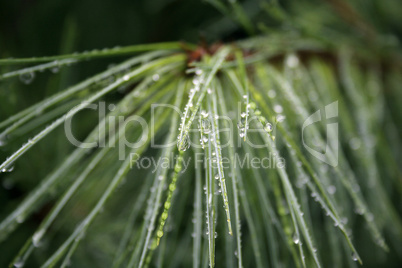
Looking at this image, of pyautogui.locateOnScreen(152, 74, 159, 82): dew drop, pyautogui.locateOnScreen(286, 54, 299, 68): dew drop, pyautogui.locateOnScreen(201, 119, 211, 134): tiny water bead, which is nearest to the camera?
pyautogui.locateOnScreen(201, 119, 211, 134): tiny water bead

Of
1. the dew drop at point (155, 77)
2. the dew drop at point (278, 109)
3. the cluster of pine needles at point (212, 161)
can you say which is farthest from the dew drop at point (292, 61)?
the dew drop at point (155, 77)

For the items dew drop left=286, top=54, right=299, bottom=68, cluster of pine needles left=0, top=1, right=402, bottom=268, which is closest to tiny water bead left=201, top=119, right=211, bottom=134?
cluster of pine needles left=0, top=1, right=402, bottom=268

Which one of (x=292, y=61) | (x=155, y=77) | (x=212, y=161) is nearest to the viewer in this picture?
(x=212, y=161)

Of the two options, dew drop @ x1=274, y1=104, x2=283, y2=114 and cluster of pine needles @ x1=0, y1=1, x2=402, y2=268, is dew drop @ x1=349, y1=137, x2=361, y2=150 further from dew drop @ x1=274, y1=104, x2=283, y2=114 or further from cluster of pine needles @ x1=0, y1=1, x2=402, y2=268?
dew drop @ x1=274, y1=104, x2=283, y2=114

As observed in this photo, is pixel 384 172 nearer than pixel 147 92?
No

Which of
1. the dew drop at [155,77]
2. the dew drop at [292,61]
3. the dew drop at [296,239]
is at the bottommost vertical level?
the dew drop at [296,239]

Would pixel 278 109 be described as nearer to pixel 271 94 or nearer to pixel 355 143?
pixel 271 94

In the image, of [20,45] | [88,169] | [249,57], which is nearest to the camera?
[88,169]

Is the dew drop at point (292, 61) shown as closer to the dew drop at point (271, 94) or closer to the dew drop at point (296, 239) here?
the dew drop at point (271, 94)

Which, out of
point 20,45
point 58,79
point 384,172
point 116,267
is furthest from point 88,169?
point 384,172

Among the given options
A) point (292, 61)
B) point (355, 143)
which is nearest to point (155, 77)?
point (292, 61)

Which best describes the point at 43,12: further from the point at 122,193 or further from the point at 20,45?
the point at 122,193
